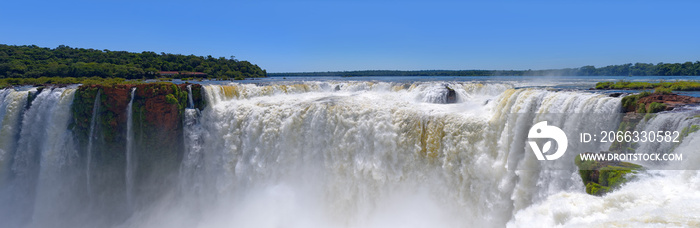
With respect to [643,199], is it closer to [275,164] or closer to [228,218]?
[275,164]

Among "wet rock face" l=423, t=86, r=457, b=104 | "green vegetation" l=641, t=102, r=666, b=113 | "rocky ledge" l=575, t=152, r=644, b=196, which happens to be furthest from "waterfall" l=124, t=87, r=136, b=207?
"green vegetation" l=641, t=102, r=666, b=113

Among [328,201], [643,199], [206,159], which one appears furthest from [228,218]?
[643,199]

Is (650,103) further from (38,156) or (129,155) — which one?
(38,156)

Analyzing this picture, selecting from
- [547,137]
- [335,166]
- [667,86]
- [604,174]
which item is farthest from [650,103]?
[667,86]

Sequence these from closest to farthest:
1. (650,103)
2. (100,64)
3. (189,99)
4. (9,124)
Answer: (650,103)
(9,124)
(189,99)
(100,64)

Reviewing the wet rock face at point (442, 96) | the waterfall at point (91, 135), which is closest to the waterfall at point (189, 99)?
the waterfall at point (91, 135)

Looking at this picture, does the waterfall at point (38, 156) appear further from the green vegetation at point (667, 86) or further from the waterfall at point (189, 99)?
the green vegetation at point (667, 86)
